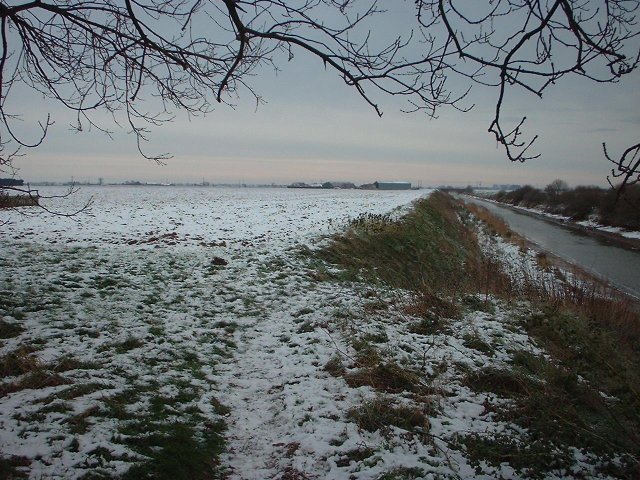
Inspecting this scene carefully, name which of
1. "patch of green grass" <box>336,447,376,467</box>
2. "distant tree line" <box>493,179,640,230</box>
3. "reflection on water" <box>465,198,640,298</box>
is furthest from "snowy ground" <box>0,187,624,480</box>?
"distant tree line" <box>493,179,640,230</box>

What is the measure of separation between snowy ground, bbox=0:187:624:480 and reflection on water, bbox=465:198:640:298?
12915mm

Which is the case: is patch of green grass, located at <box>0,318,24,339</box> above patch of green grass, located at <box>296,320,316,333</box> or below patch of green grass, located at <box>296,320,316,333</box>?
above

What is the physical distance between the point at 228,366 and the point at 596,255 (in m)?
24.7

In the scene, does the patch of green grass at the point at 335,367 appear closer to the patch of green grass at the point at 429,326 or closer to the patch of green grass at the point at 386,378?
the patch of green grass at the point at 386,378

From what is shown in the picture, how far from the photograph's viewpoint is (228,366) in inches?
214

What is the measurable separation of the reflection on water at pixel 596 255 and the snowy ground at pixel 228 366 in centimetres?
1291

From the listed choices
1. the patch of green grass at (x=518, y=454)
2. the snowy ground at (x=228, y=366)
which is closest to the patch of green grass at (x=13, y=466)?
the snowy ground at (x=228, y=366)

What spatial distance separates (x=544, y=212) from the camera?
54.9 m

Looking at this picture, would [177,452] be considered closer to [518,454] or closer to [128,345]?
[128,345]

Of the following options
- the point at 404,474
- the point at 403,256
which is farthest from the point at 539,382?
the point at 403,256

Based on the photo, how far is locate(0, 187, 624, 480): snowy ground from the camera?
3.57m

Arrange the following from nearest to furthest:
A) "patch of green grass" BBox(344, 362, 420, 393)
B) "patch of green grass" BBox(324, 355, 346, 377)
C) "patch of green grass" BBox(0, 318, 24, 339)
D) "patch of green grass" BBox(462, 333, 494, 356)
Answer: "patch of green grass" BBox(344, 362, 420, 393)
"patch of green grass" BBox(324, 355, 346, 377)
"patch of green grass" BBox(0, 318, 24, 339)
"patch of green grass" BBox(462, 333, 494, 356)

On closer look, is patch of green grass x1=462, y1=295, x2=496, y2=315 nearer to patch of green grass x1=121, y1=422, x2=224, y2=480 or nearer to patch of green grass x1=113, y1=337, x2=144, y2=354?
patch of green grass x1=121, y1=422, x2=224, y2=480

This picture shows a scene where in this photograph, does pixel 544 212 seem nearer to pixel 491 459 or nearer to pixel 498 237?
pixel 498 237
